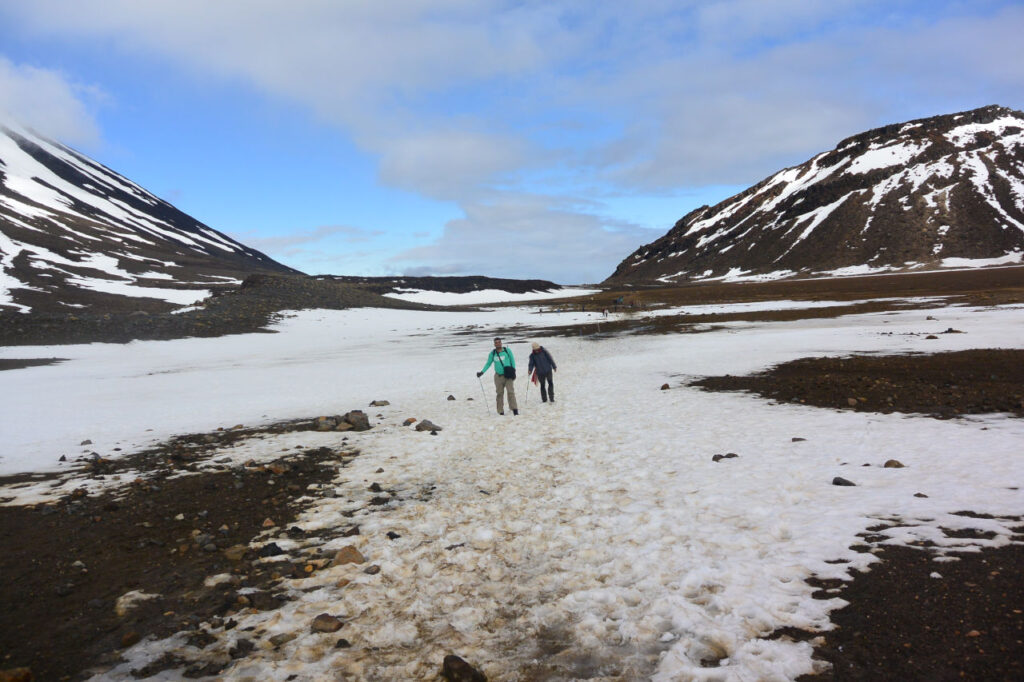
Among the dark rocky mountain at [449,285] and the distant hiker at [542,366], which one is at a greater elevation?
the dark rocky mountain at [449,285]

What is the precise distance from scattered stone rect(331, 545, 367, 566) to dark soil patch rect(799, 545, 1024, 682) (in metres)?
5.25

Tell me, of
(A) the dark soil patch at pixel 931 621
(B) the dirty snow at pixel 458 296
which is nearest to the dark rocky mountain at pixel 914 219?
(B) the dirty snow at pixel 458 296

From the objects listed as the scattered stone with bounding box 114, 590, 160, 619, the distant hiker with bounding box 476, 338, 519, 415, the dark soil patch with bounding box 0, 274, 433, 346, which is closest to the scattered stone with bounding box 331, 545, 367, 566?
the scattered stone with bounding box 114, 590, 160, 619

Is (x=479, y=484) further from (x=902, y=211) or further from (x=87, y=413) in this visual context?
(x=902, y=211)

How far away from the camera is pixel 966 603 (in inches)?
219

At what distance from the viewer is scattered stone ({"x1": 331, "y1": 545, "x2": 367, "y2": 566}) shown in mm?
7447

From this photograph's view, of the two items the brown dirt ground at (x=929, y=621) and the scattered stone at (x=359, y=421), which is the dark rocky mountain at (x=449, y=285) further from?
the brown dirt ground at (x=929, y=621)

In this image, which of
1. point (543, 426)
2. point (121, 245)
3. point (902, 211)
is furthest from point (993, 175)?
point (121, 245)

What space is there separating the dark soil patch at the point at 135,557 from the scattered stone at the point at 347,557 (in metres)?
0.45

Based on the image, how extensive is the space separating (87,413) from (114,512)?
11470 mm

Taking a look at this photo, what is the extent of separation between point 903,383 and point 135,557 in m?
19.3

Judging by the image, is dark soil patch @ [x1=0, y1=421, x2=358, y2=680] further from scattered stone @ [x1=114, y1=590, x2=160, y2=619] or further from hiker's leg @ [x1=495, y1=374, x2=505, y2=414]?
hiker's leg @ [x1=495, y1=374, x2=505, y2=414]

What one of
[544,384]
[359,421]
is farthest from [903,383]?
[359,421]

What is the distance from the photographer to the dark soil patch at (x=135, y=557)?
5996mm
